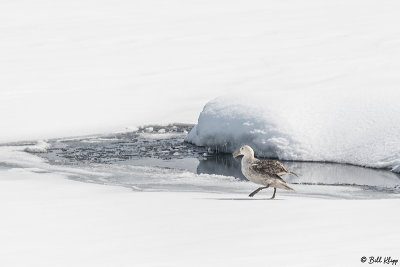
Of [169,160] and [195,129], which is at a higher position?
[195,129]

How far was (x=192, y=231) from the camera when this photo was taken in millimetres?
5137

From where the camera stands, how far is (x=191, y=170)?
10211 millimetres

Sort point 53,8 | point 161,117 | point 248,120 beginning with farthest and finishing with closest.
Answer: point 53,8 → point 161,117 → point 248,120

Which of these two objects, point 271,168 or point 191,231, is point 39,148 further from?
point 191,231

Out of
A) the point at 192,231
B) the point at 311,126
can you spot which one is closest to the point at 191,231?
the point at 192,231

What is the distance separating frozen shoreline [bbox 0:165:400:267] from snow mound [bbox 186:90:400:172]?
13.1 feet

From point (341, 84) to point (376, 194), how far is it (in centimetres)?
677

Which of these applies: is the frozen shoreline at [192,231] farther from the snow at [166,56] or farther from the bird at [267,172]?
the snow at [166,56]

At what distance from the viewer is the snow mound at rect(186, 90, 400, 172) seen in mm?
10570

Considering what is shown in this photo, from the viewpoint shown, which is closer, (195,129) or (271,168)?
(271,168)

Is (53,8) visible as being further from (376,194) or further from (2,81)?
(376,194)

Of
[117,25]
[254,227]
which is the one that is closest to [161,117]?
[254,227]

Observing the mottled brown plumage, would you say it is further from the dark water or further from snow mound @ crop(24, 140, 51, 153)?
snow mound @ crop(24, 140, 51, 153)

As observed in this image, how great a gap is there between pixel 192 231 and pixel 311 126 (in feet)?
20.8
